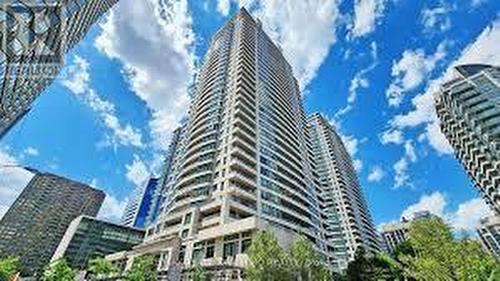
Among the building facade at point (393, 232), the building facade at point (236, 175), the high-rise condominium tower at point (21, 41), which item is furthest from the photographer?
the building facade at point (393, 232)

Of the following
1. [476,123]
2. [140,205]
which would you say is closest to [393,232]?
[476,123]

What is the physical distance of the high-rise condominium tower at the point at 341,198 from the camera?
105 m

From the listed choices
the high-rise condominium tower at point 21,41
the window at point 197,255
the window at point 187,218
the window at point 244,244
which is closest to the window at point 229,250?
the window at point 244,244

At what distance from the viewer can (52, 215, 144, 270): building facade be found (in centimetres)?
9281

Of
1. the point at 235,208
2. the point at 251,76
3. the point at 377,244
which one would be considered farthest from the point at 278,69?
the point at 377,244

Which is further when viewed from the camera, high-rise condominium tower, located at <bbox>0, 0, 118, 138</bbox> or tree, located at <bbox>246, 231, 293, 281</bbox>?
tree, located at <bbox>246, 231, 293, 281</bbox>

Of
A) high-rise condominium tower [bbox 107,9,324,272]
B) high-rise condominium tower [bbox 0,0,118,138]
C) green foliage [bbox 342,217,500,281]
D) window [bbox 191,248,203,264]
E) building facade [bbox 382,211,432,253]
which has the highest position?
building facade [bbox 382,211,432,253]

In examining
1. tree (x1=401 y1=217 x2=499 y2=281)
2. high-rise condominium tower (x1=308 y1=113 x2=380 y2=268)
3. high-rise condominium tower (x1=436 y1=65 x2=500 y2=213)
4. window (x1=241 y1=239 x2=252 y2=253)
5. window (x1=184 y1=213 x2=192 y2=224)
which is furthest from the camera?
high-rise condominium tower (x1=308 y1=113 x2=380 y2=268)

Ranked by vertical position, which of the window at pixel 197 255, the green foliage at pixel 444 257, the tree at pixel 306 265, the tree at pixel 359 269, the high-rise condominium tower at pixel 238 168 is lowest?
the green foliage at pixel 444 257

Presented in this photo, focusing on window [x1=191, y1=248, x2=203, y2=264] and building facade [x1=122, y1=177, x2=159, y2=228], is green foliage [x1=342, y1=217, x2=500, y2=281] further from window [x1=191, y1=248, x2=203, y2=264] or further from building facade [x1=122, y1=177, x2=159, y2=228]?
building facade [x1=122, y1=177, x2=159, y2=228]

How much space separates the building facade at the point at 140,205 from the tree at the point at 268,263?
120809 mm

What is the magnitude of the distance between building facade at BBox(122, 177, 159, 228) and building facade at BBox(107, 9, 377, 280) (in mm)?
79465

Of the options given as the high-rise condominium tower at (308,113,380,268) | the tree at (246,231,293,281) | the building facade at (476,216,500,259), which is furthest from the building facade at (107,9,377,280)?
the building facade at (476,216,500,259)

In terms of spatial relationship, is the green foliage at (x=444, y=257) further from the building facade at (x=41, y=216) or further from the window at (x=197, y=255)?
the building facade at (x=41, y=216)
